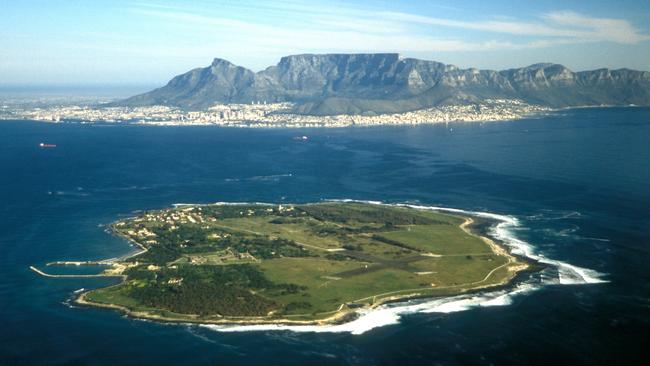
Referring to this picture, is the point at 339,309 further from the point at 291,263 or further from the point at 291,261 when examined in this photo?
the point at 291,261

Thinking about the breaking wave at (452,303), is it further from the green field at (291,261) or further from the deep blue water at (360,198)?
the green field at (291,261)

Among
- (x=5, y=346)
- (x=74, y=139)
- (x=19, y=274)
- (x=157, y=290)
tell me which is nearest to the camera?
(x=5, y=346)

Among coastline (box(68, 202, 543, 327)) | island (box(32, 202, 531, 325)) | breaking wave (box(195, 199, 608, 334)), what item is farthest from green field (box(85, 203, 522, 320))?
breaking wave (box(195, 199, 608, 334))

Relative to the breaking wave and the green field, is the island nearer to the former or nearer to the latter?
the green field

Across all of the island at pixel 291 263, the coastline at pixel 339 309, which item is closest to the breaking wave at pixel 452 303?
the coastline at pixel 339 309

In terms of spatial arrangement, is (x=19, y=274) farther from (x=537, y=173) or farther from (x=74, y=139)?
(x=74, y=139)

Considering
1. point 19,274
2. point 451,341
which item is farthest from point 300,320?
point 19,274
